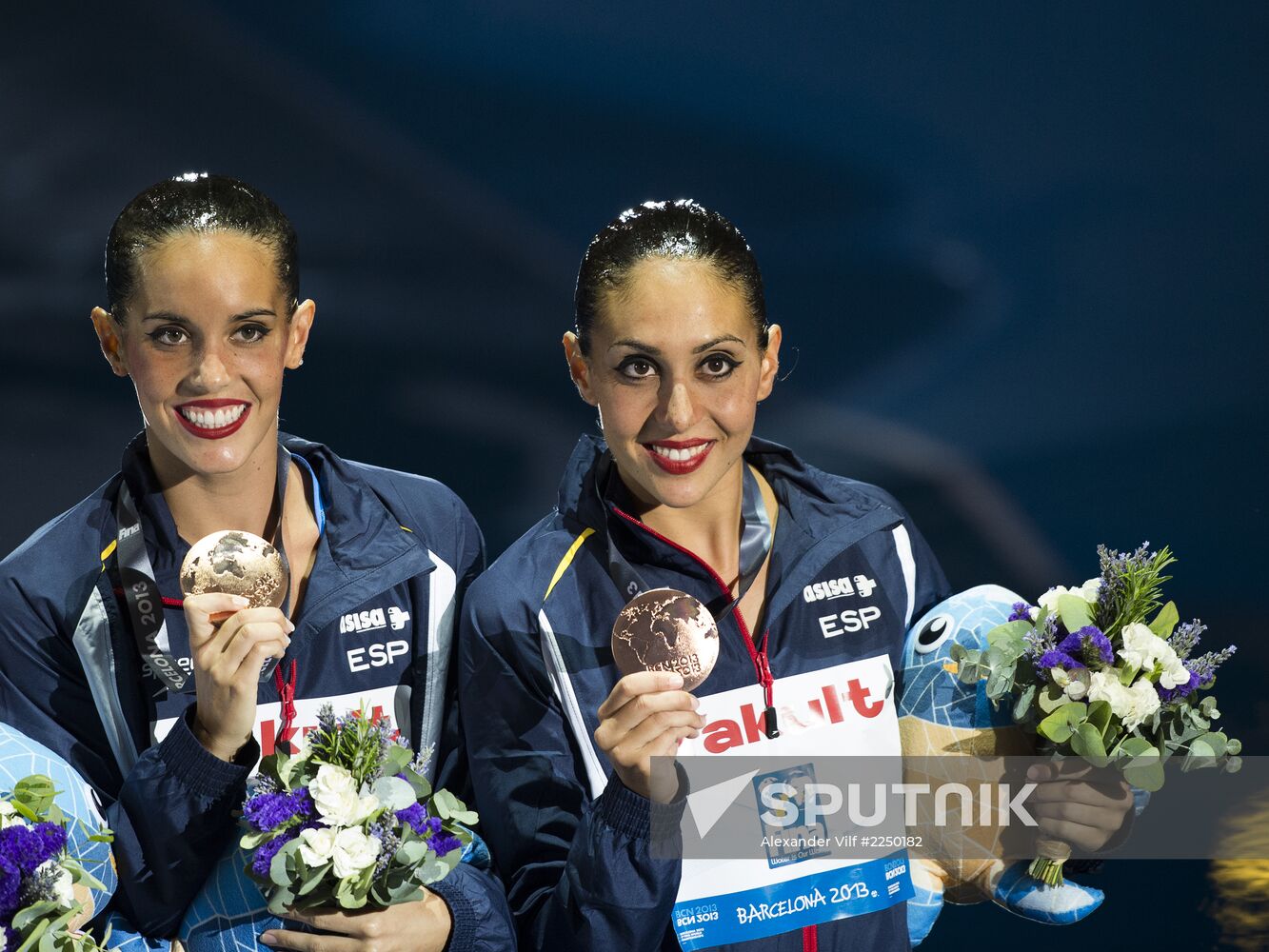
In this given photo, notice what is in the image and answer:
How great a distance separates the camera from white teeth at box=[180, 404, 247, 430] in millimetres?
2910

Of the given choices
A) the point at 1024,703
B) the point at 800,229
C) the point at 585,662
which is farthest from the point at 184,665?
the point at 800,229

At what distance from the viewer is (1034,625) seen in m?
2.99

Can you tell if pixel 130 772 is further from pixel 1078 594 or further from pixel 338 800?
pixel 1078 594

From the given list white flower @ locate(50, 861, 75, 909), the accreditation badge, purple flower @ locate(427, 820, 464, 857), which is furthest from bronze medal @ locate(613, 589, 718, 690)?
white flower @ locate(50, 861, 75, 909)

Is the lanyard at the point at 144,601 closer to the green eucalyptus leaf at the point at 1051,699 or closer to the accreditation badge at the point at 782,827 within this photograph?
the accreditation badge at the point at 782,827

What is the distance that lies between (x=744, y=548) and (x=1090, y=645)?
0.69 metres

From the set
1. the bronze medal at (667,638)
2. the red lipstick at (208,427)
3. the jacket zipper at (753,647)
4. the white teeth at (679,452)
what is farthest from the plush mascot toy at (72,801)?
the white teeth at (679,452)

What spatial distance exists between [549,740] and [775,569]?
22.7 inches

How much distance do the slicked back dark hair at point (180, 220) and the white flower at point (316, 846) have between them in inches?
42.9

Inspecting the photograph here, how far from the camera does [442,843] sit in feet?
8.78

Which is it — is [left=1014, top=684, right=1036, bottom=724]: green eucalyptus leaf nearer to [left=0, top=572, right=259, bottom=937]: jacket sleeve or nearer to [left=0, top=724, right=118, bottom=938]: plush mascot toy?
[left=0, top=572, right=259, bottom=937]: jacket sleeve

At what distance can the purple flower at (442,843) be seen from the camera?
8.76 ft

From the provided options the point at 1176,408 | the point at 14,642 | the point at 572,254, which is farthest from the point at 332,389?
the point at 1176,408

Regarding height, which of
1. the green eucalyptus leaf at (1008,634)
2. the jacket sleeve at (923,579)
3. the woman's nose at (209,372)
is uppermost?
the woman's nose at (209,372)
